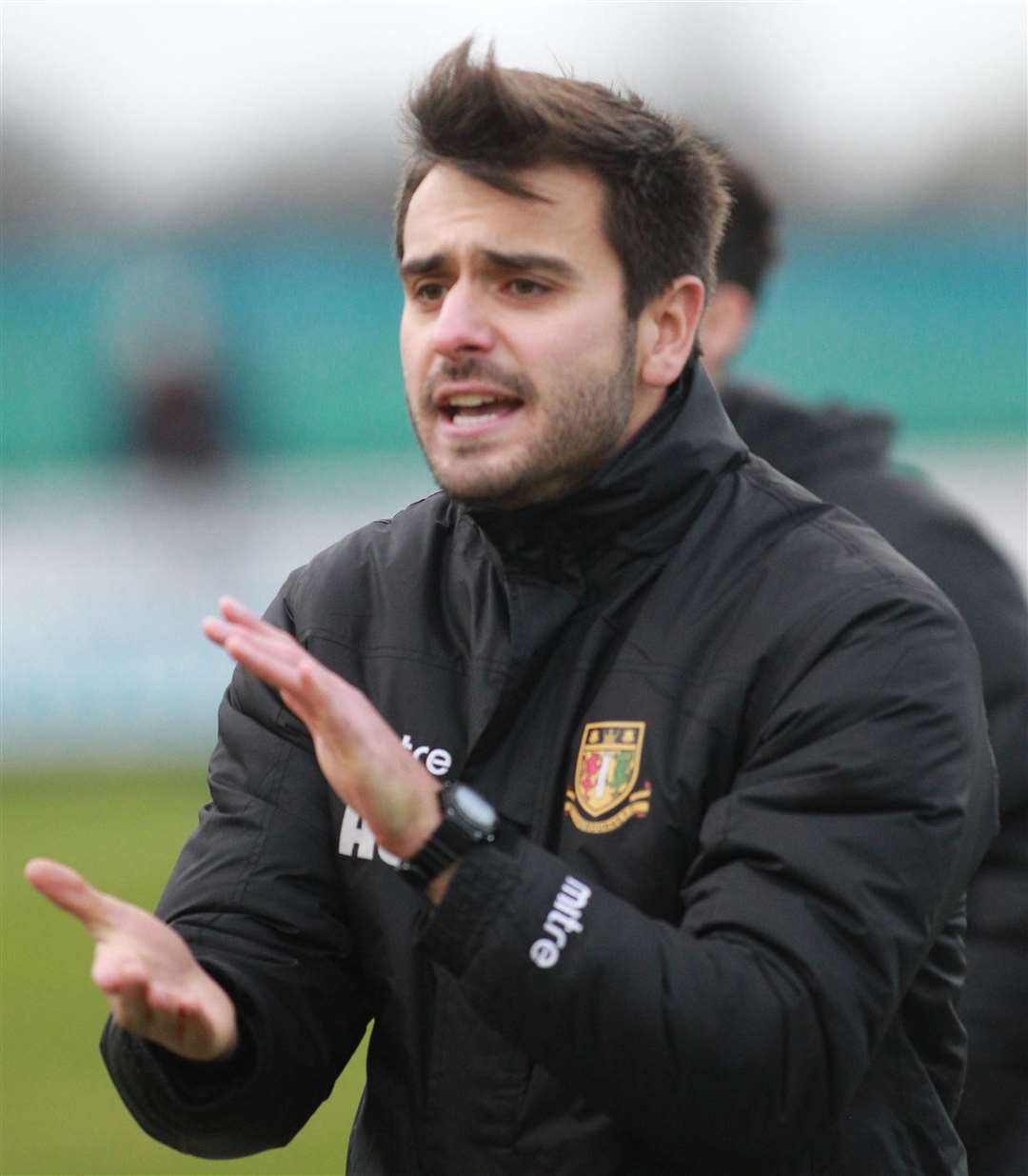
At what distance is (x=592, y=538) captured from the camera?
2836mm

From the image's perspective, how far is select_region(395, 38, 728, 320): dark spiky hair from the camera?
289cm

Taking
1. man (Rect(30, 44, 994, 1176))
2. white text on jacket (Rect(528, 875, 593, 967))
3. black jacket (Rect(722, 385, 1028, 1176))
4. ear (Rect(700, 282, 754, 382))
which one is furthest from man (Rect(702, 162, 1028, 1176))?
white text on jacket (Rect(528, 875, 593, 967))

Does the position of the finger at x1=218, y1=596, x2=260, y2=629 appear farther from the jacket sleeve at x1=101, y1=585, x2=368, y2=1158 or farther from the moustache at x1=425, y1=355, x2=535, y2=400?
the moustache at x1=425, y1=355, x2=535, y2=400

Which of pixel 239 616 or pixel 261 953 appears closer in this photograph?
pixel 239 616

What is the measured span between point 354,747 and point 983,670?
178 cm

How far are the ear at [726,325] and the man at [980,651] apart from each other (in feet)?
0.41

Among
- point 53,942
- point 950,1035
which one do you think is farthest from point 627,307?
point 53,942

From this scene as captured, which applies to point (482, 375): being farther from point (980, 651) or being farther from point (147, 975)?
point (980, 651)

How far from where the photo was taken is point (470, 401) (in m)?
2.88

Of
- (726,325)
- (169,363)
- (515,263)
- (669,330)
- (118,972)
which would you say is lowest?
(169,363)

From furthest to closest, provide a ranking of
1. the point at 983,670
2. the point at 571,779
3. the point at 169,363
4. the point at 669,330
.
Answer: the point at 169,363
the point at 983,670
the point at 669,330
the point at 571,779

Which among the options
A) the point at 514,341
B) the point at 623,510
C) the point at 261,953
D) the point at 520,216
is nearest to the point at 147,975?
the point at 261,953

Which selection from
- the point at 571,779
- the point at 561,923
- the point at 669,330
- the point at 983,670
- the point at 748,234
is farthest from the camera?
the point at 748,234

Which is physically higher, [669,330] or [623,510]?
[669,330]
